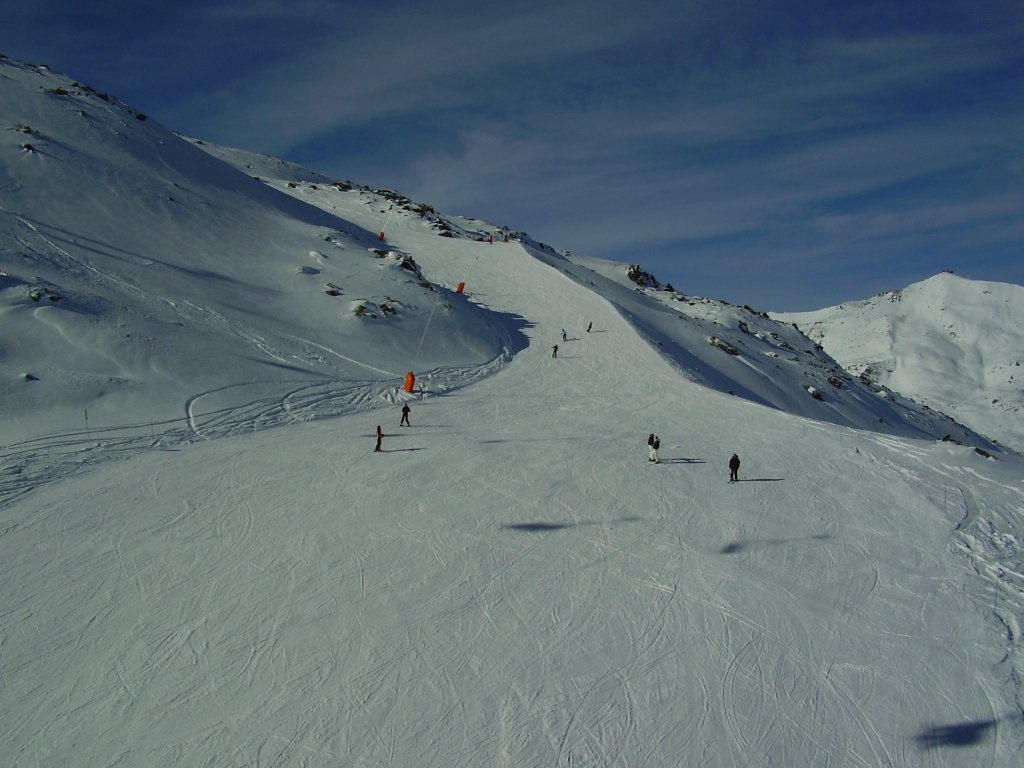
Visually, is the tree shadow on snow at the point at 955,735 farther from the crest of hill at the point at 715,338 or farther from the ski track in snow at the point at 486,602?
the crest of hill at the point at 715,338

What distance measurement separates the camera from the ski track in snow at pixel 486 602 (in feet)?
31.2

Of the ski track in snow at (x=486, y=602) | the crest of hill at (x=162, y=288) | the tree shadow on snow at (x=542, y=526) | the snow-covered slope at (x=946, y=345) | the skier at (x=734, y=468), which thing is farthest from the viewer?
the snow-covered slope at (x=946, y=345)

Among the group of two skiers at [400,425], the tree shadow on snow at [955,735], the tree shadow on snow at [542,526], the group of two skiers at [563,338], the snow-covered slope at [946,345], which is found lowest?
the tree shadow on snow at [955,735]

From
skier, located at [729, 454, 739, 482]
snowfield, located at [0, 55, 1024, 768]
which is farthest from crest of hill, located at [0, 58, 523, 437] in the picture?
skier, located at [729, 454, 739, 482]

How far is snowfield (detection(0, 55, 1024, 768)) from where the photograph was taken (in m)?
9.71

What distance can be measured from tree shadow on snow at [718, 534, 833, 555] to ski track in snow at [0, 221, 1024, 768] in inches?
2.8

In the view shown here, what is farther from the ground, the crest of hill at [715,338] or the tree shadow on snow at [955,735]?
the crest of hill at [715,338]

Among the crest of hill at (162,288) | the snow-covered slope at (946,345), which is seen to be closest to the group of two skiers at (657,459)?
the crest of hill at (162,288)

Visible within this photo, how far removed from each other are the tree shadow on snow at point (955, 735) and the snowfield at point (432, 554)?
6 cm

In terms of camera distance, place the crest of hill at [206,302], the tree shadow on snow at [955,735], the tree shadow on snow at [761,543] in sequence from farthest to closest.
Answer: the crest of hill at [206,302]
the tree shadow on snow at [761,543]
the tree shadow on snow at [955,735]

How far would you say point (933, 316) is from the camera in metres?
178

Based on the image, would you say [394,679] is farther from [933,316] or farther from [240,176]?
[933,316]

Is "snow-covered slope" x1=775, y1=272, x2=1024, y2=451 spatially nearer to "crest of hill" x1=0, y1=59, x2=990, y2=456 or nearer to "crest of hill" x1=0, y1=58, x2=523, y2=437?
"crest of hill" x1=0, y1=59, x2=990, y2=456

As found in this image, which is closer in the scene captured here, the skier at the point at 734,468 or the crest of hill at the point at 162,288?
the skier at the point at 734,468
